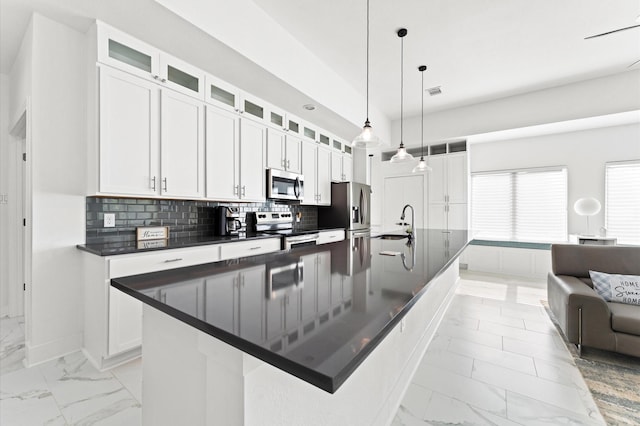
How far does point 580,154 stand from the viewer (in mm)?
4895

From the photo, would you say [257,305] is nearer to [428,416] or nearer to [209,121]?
[428,416]

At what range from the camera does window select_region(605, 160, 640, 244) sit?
449 cm

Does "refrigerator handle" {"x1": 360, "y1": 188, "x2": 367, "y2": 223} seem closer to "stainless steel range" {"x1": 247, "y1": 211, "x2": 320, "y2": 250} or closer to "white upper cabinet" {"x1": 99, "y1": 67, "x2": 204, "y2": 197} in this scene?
"stainless steel range" {"x1": 247, "y1": 211, "x2": 320, "y2": 250}

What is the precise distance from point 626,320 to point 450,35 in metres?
3.12

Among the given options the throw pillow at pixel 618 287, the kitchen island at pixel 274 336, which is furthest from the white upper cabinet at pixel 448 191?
the kitchen island at pixel 274 336

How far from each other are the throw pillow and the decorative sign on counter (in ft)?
13.3

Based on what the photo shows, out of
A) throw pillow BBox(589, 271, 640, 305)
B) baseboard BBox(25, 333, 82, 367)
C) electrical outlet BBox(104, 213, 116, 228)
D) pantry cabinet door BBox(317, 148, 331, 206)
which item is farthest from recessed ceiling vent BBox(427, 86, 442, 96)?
baseboard BBox(25, 333, 82, 367)

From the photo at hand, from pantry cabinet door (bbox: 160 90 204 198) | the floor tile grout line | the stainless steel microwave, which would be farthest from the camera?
the stainless steel microwave

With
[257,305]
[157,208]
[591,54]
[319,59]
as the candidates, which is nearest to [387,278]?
[257,305]

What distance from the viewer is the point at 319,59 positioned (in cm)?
363

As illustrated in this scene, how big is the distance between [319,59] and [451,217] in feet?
12.4

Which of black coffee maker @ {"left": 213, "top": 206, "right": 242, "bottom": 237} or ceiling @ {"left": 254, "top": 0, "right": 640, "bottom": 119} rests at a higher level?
ceiling @ {"left": 254, "top": 0, "right": 640, "bottom": 119}

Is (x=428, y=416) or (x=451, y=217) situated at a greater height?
(x=451, y=217)

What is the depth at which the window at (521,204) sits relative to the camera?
5.09 metres
